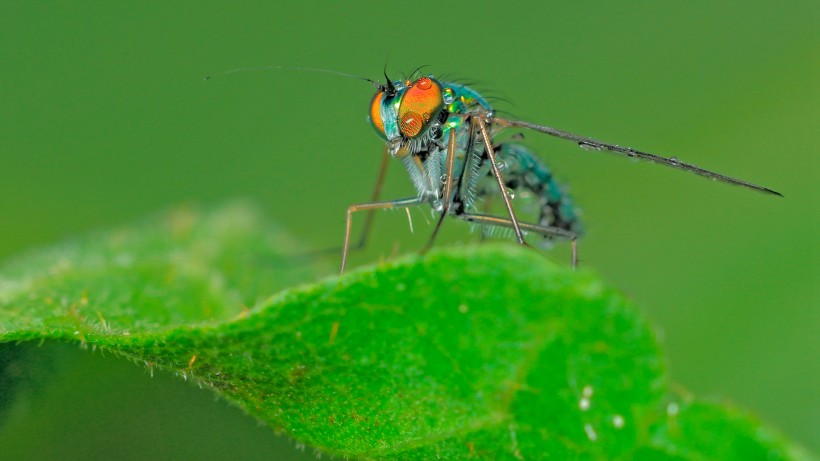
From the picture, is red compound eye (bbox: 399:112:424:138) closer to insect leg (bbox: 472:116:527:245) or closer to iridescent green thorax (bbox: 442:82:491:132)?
iridescent green thorax (bbox: 442:82:491:132)

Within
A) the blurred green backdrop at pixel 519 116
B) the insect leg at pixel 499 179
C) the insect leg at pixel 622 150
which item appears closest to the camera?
the insect leg at pixel 622 150

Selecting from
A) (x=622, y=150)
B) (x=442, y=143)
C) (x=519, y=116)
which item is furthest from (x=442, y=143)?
(x=519, y=116)

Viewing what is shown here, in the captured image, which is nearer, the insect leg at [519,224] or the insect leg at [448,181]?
the insect leg at [448,181]

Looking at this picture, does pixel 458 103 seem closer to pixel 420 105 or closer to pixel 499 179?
pixel 420 105

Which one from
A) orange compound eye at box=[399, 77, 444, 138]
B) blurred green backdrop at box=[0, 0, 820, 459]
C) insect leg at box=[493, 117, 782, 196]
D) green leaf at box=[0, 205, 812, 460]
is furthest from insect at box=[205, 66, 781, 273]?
green leaf at box=[0, 205, 812, 460]

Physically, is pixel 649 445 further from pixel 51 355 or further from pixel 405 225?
pixel 405 225

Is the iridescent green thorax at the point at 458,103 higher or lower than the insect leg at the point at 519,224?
higher

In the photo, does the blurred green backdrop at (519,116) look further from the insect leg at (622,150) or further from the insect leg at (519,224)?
the insect leg at (622,150)

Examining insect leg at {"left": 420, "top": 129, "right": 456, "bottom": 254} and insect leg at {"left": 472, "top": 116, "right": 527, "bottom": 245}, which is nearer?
insect leg at {"left": 472, "top": 116, "right": 527, "bottom": 245}

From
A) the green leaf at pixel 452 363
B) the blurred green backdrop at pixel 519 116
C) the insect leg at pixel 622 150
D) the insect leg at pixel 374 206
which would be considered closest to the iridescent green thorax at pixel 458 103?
the insect leg at pixel 622 150
